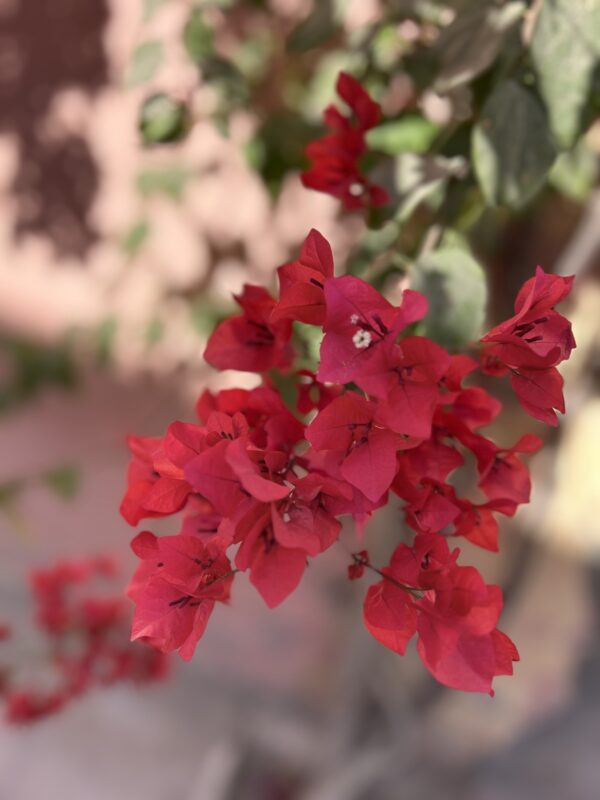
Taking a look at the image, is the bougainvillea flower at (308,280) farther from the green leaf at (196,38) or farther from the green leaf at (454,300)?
the green leaf at (196,38)

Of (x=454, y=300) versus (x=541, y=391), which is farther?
(x=454, y=300)

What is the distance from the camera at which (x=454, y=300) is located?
0.54 m

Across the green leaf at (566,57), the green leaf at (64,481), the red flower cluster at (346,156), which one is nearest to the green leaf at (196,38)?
the red flower cluster at (346,156)

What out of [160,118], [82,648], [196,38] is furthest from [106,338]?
[160,118]

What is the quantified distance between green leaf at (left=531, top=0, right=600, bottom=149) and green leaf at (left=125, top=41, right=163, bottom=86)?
16.8 inches

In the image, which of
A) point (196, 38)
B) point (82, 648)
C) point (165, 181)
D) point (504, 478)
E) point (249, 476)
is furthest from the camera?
point (165, 181)

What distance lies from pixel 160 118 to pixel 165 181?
727 millimetres

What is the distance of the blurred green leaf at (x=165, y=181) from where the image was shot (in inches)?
57.8

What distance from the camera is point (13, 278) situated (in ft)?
5.79

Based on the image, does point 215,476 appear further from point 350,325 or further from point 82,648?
point 82,648

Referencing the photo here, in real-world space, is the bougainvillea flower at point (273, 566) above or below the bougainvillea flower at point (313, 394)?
below

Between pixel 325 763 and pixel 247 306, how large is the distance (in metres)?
1.53

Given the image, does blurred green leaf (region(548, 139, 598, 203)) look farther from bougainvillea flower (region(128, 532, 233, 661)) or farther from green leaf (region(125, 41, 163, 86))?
bougainvillea flower (region(128, 532, 233, 661))

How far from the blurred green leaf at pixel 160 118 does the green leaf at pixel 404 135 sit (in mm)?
187
